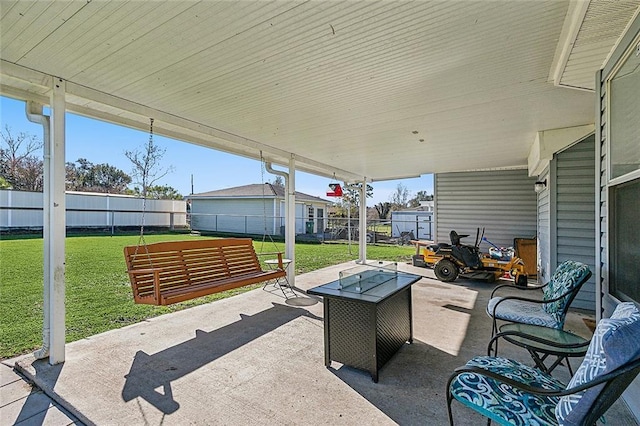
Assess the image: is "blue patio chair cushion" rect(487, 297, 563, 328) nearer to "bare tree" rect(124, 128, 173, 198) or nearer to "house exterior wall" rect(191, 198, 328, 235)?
"bare tree" rect(124, 128, 173, 198)

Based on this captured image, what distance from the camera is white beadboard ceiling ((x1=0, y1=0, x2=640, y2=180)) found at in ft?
6.50

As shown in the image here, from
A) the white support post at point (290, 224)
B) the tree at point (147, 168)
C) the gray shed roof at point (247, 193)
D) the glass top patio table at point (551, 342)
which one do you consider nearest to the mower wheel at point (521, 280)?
the glass top patio table at point (551, 342)

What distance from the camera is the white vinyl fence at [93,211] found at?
13383mm

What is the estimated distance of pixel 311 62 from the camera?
2650 millimetres

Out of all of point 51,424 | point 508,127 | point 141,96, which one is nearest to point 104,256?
point 141,96

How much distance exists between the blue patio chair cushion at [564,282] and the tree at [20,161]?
14305 millimetres

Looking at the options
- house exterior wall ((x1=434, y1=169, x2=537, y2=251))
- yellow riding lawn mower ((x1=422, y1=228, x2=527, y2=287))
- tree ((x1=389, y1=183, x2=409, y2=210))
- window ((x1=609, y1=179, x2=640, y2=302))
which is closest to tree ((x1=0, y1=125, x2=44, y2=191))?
yellow riding lawn mower ((x1=422, y1=228, x2=527, y2=287))

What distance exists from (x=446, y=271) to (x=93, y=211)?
17.5 m

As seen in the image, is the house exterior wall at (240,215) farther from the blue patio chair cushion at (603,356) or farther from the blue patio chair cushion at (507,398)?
the blue patio chair cushion at (603,356)

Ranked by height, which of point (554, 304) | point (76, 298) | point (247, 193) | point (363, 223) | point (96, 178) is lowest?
point (76, 298)

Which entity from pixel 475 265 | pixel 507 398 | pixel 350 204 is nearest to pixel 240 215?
pixel 350 204

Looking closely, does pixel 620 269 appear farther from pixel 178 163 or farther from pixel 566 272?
pixel 178 163

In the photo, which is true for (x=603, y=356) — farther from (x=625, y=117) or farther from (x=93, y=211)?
(x=93, y=211)

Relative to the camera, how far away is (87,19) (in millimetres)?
2045
